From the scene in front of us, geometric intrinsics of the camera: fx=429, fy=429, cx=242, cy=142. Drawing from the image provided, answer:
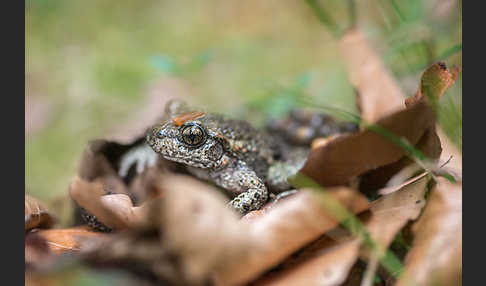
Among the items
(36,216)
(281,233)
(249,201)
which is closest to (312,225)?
(281,233)

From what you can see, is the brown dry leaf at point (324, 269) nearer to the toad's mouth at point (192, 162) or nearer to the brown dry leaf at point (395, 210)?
the brown dry leaf at point (395, 210)

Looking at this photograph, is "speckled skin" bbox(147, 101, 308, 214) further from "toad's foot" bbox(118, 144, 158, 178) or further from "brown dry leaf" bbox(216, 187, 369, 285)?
"brown dry leaf" bbox(216, 187, 369, 285)

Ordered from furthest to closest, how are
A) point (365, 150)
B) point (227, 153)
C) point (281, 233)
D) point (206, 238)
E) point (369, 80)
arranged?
point (369, 80) → point (227, 153) → point (365, 150) → point (281, 233) → point (206, 238)

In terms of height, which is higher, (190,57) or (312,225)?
(190,57)

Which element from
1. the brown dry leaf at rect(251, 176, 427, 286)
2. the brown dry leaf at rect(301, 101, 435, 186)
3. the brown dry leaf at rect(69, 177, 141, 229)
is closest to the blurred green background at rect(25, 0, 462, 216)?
the brown dry leaf at rect(69, 177, 141, 229)

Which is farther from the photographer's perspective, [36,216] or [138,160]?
[138,160]

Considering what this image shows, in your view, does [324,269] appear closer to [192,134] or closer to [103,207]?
[103,207]
